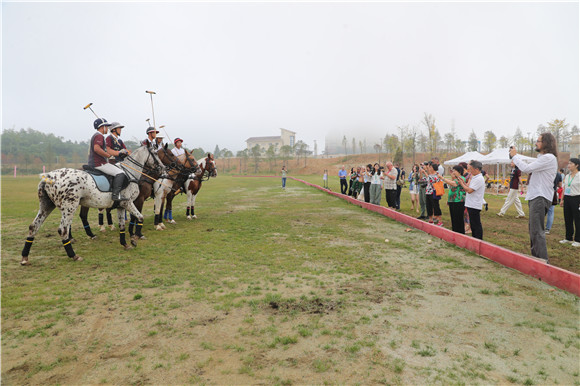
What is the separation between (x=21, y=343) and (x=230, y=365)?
2.30m

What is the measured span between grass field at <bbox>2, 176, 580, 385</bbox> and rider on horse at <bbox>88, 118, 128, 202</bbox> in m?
1.46

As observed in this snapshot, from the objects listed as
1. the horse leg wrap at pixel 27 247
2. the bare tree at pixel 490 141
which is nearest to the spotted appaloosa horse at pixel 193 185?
the horse leg wrap at pixel 27 247

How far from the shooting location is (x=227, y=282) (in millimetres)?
4746

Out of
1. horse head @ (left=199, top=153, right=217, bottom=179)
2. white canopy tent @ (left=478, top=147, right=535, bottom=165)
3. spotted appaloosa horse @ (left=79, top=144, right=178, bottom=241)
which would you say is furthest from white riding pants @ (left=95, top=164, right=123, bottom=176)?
white canopy tent @ (left=478, top=147, right=535, bottom=165)

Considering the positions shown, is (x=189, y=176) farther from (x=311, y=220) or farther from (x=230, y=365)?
(x=230, y=365)

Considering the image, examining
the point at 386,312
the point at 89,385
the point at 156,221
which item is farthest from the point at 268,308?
the point at 156,221

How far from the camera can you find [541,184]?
5.05m

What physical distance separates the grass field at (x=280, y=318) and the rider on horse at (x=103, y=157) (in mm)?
1459

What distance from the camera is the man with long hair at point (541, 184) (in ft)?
16.2

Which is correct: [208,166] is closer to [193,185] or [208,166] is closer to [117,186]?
[193,185]

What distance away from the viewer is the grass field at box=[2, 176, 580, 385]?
268 cm

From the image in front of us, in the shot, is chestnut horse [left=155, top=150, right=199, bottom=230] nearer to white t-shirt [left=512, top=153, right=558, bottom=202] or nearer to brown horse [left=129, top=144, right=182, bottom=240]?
brown horse [left=129, top=144, right=182, bottom=240]

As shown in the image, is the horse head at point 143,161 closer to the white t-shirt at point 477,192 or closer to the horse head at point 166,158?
the horse head at point 166,158

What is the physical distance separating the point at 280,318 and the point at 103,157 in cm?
540
